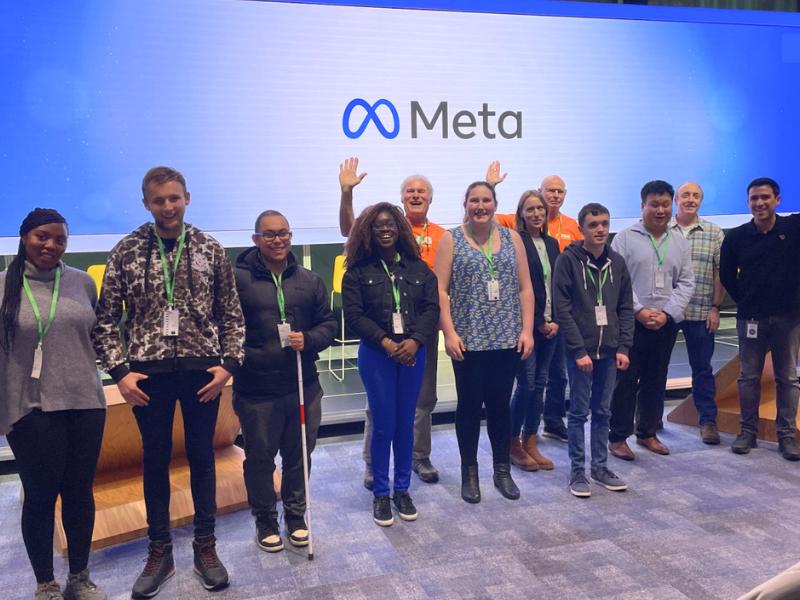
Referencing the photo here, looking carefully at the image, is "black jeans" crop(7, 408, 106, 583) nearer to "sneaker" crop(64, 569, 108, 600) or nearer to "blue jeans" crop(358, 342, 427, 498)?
"sneaker" crop(64, 569, 108, 600)

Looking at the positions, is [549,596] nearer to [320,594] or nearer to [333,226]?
[320,594]

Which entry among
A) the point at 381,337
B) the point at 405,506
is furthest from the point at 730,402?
the point at 381,337

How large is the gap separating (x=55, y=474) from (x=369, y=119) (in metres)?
2.68

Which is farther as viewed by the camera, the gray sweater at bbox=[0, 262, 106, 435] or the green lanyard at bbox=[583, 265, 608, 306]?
the green lanyard at bbox=[583, 265, 608, 306]

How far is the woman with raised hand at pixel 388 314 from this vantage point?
2.85 metres

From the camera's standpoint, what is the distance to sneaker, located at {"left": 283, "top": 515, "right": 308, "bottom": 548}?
272cm

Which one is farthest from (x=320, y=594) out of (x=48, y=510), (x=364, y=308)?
(x=364, y=308)

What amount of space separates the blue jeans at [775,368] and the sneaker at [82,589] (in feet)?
11.0

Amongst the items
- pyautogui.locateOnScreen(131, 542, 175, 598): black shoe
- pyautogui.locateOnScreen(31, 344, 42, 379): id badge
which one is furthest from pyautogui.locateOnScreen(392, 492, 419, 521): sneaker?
pyautogui.locateOnScreen(31, 344, 42, 379): id badge

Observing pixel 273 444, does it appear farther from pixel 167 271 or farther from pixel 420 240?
pixel 420 240

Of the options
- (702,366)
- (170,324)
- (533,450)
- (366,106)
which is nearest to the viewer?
(170,324)

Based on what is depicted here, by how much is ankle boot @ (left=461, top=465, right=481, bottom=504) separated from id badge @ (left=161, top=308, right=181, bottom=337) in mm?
1620

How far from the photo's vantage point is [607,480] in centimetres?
332

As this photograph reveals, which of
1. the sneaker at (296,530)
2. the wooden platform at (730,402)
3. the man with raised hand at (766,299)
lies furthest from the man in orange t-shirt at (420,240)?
the wooden platform at (730,402)
